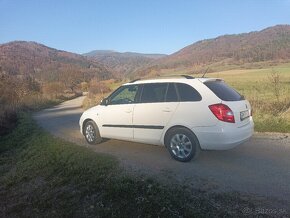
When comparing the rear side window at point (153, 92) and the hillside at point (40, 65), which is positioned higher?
the hillside at point (40, 65)

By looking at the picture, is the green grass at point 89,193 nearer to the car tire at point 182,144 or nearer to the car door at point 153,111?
the car door at point 153,111

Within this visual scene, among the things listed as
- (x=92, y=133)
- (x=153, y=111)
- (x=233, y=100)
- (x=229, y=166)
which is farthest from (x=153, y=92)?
(x=92, y=133)

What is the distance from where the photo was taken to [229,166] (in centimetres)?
686

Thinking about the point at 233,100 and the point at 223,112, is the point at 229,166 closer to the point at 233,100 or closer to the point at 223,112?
the point at 223,112

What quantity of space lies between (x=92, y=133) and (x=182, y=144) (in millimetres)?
3234

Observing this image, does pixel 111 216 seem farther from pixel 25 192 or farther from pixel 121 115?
pixel 121 115

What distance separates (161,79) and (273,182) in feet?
11.1

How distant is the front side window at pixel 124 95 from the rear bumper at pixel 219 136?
2040 mm

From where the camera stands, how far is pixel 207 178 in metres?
6.14

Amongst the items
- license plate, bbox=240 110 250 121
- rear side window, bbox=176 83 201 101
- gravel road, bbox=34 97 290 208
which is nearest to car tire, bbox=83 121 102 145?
gravel road, bbox=34 97 290 208

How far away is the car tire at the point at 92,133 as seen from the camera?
9.42 metres

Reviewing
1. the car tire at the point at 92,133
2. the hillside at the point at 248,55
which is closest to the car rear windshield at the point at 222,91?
the car tire at the point at 92,133

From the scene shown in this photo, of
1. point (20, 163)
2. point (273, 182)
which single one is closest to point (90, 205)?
point (273, 182)

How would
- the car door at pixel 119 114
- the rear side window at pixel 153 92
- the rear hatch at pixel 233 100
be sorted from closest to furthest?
the rear hatch at pixel 233 100, the rear side window at pixel 153 92, the car door at pixel 119 114
